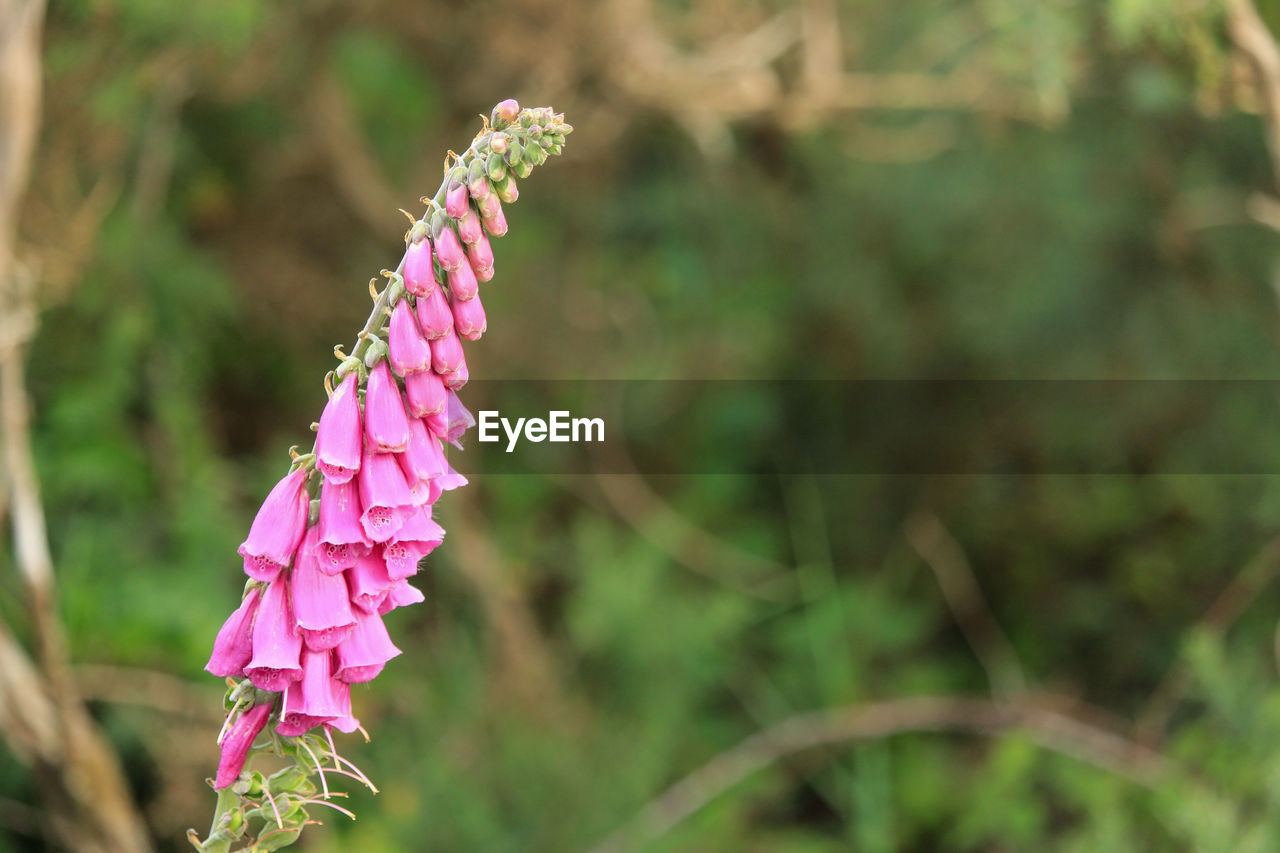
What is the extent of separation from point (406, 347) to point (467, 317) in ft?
0.29

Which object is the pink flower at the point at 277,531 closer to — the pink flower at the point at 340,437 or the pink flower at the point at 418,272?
the pink flower at the point at 340,437

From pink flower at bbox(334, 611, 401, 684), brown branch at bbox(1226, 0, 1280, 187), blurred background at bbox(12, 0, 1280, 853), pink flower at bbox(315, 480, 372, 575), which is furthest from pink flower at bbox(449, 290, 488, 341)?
brown branch at bbox(1226, 0, 1280, 187)

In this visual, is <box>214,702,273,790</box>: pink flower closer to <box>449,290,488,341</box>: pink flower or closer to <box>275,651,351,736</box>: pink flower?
<box>275,651,351,736</box>: pink flower

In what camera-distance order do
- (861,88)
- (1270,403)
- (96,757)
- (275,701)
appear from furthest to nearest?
1. (861,88)
2. (1270,403)
3. (96,757)
4. (275,701)

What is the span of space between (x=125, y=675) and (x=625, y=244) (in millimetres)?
2899

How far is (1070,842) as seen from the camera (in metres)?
3.18

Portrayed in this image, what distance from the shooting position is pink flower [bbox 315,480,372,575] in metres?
1.18

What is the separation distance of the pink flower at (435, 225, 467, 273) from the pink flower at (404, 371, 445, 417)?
0.13 m

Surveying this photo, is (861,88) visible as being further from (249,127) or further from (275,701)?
(275,701)

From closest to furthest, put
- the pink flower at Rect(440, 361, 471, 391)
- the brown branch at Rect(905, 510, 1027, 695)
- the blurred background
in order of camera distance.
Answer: the pink flower at Rect(440, 361, 471, 391)
the blurred background
the brown branch at Rect(905, 510, 1027, 695)

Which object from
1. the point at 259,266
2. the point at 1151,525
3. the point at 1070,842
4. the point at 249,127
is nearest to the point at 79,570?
the point at 259,266

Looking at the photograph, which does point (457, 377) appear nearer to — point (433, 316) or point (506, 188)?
point (433, 316)

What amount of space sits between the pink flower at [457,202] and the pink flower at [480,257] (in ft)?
0.12

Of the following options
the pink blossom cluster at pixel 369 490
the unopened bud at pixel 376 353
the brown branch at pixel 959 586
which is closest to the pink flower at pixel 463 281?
the pink blossom cluster at pixel 369 490
